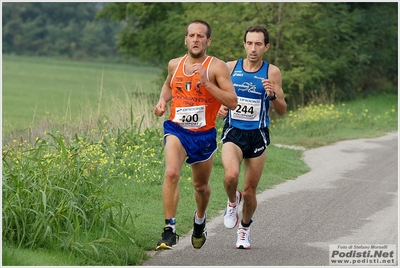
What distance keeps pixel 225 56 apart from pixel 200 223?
1740 cm

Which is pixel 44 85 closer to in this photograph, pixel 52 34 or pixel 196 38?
pixel 52 34

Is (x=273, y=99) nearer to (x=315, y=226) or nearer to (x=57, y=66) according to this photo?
(x=315, y=226)

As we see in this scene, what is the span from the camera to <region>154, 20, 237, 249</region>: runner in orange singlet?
7.80 metres

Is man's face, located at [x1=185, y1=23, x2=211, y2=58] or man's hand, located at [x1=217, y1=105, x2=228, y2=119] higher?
man's face, located at [x1=185, y1=23, x2=211, y2=58]

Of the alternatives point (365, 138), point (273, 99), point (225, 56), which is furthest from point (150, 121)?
point (225, 56)

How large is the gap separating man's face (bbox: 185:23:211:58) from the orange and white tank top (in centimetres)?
13

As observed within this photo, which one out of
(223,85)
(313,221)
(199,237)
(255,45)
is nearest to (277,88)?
(255,45)

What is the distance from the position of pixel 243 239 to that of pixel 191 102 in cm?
144

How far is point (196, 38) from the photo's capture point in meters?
7.89

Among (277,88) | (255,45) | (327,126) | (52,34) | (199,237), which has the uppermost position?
(255,45)

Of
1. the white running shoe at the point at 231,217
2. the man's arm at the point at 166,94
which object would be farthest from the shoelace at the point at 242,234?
the man's arm at the point at 166,94

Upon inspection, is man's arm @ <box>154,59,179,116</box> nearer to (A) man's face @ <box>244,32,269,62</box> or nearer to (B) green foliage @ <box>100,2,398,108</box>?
(A) man's face @ <box>244,32,269,62</box>

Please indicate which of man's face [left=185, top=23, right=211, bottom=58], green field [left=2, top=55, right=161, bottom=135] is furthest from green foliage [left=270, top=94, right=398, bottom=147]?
man's face [left=185, top=23, right=211, bottom=58]

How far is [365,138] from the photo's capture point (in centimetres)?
1930
